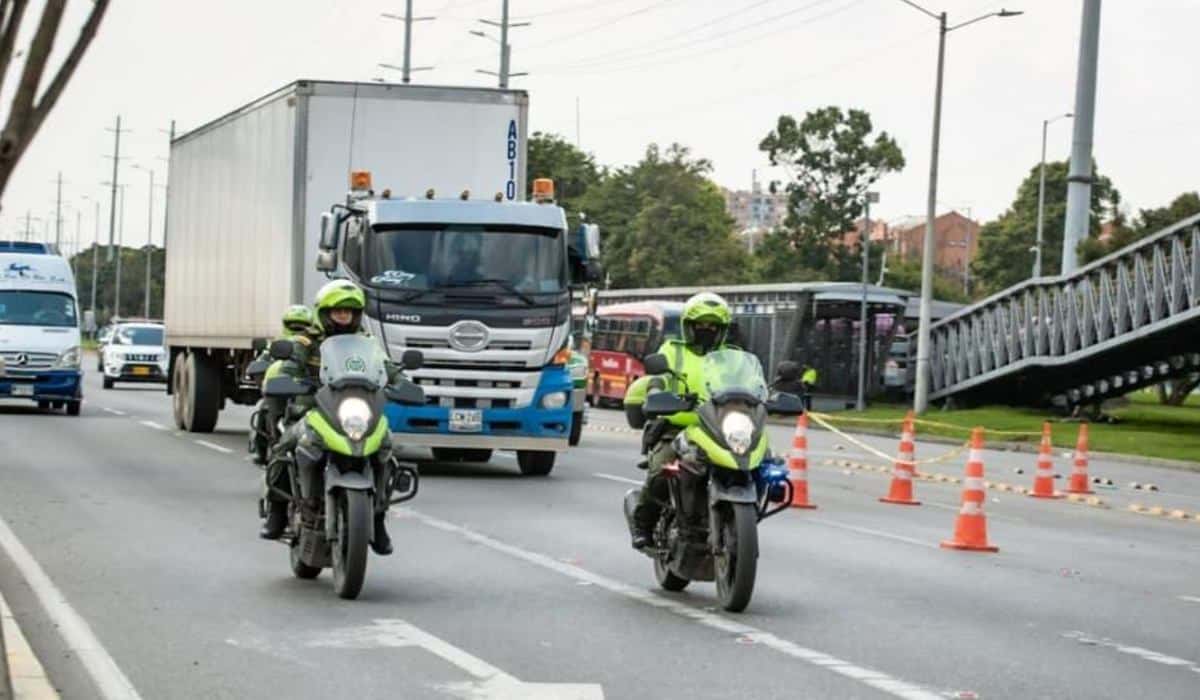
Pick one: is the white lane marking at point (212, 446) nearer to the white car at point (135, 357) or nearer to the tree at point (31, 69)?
the tree at point (31, 69)

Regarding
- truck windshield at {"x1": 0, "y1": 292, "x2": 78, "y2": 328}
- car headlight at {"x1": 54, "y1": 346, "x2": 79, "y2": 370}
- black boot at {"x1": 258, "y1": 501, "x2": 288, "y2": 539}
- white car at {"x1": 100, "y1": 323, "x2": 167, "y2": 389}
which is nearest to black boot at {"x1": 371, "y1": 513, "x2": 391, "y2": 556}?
black boot at {"x1": 258, "y1": 501, "x2": 288, "y2": 539}

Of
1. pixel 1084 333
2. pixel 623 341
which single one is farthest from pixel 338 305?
pixel 623 341

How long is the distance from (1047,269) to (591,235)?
92.0 metres

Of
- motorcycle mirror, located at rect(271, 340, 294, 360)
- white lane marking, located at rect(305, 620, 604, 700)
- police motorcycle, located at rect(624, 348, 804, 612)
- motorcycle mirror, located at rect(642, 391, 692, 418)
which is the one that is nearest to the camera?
white lane marking, located at rect(305, 620, 604, 700)

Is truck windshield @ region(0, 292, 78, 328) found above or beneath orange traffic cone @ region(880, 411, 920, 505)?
above

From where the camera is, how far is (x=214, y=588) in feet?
41.0

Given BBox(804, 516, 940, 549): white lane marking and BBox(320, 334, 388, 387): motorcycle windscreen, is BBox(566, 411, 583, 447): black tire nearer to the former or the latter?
BBox(804, 516, 940, 549): white lane marking

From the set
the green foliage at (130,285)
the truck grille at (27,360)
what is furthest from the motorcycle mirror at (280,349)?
the green foliage at (130,285)

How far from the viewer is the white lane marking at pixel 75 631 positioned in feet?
29.9

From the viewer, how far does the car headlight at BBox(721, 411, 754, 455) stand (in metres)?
11.5

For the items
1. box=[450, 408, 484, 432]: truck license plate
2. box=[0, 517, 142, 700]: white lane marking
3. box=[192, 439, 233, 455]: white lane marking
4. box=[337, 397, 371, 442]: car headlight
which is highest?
box=[337, 397, 371, 442]: car headlight

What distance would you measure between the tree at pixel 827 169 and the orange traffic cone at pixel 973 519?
81072 mm

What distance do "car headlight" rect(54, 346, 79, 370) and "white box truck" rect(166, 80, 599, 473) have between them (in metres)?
5.33

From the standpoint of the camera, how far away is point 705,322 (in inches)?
486
